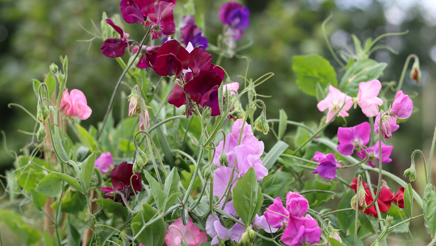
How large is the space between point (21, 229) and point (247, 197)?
48cm

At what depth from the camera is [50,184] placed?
456mm

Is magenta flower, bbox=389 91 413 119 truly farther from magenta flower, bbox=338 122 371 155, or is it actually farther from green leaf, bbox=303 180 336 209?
green leaf, bbox=303 180 336 209

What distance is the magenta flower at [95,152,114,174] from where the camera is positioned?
50 centimetres

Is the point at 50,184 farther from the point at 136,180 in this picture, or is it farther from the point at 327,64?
the point at 327,64

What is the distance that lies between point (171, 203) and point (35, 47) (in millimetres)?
2643

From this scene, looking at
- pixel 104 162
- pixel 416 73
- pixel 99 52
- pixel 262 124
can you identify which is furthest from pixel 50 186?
pixel 99 52

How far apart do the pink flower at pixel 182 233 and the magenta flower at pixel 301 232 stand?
0.09 meters

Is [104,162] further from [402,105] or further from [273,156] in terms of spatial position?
[402,105]

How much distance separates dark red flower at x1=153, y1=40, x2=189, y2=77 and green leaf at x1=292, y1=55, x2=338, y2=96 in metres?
0.30

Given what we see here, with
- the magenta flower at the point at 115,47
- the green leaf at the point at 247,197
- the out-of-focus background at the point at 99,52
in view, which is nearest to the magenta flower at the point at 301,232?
the green leaf at the point at 247,197

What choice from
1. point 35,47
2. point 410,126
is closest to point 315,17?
point 35,47

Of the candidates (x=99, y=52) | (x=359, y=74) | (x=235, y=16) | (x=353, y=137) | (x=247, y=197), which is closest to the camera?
(x=247, y=197)

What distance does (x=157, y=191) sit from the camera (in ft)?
1.11

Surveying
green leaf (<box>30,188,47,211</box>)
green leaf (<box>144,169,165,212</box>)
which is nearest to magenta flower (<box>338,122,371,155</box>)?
green leaf (<box>144,169,165,212</box>)
